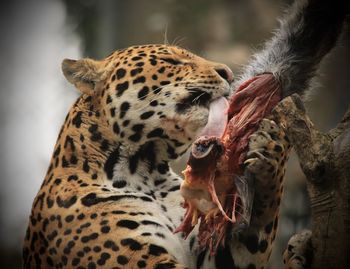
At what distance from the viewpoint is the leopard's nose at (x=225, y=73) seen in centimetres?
211

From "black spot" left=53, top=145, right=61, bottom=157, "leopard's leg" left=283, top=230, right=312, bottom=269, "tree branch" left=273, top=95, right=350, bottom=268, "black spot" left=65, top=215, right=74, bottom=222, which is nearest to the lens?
"tree branch" left=273, top=95, right=350, bottom=268

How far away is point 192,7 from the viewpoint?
224 centimetres

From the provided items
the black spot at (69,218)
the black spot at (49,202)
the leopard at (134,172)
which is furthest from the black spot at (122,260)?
the black spot at (49,202)

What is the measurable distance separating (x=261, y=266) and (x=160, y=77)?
2.32 feet

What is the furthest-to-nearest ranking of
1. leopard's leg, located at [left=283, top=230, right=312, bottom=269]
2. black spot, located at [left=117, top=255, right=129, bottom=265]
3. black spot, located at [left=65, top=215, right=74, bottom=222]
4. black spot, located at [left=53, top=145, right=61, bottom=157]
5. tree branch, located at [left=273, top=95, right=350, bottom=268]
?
black spot, located at [left=53, top=145, right=61, bottom=157] < black spot, located at [left=65, top=215, right=74, bottom=222] < black spot, located at [left=117, top=255, right=129, bottom=265] < leopard's leg, located at [left=283, top=230, right=312, bottom=269] < tree branch, located at [left=273, top=95, right=350, bottom=268]

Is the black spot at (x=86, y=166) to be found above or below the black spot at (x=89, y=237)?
above

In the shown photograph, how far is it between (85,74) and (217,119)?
1.65 feet

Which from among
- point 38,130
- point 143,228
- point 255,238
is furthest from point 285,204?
point 38,130

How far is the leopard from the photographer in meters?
2.02

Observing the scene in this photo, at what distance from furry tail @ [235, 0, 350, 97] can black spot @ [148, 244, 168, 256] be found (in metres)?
0.58

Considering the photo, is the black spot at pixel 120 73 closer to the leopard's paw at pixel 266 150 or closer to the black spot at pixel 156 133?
the black spot at pixel 156 133

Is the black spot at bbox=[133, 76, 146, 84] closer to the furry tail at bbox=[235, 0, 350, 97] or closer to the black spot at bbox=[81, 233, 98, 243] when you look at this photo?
the furry tail at bbox=[235, 0, 350, 97]

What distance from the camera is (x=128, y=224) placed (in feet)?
6.78

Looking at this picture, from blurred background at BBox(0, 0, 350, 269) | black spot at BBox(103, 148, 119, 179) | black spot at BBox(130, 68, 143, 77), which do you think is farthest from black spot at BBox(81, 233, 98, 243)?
black spot at BBox(130, 68, 143, 77)
